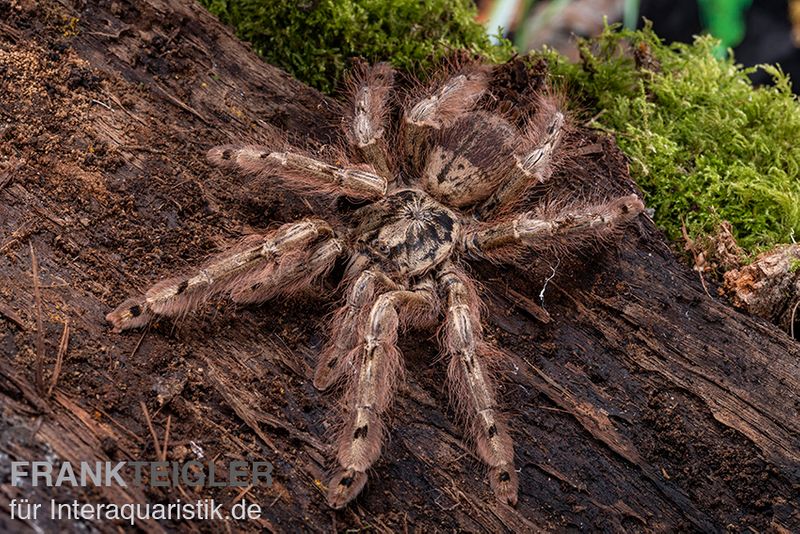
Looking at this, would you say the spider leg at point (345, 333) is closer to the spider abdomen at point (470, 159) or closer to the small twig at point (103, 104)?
the spider abdomen at point (470, 159)

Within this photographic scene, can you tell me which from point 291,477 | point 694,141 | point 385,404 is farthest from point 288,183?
point 694,141

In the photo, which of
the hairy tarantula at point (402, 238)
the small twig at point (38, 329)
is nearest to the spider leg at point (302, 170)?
the hairy tarantula at point (402, 238)

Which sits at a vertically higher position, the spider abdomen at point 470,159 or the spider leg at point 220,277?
the spider abdomen at point 470,159

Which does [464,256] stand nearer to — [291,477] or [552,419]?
[552,419]

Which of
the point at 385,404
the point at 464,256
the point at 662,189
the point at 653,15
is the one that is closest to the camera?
the point at 385,404

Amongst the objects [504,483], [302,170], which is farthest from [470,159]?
[504,483]

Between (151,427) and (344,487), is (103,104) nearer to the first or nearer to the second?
(151,427)
